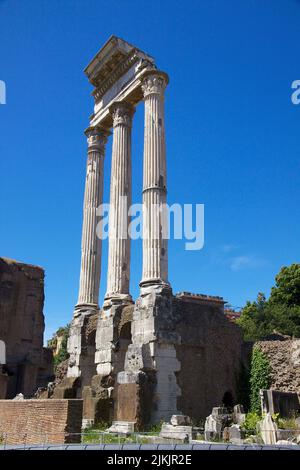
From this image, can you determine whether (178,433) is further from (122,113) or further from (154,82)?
(122,113)

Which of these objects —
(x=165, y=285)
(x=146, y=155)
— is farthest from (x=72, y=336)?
(x=146, y=155)

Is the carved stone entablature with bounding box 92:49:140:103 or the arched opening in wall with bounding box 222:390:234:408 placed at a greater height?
the carved stone entablature with bounding box 92:49:140:103

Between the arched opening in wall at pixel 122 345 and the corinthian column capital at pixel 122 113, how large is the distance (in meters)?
8.09

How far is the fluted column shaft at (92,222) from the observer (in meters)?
18.7

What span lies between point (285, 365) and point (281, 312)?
18.8 meters

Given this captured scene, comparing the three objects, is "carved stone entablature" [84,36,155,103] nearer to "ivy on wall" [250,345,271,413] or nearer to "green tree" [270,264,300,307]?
"ivy on wall" [250,345,271,413]

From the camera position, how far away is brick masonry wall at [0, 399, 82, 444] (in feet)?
27.1

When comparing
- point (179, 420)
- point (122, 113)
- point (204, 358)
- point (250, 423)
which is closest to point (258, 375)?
point (204, 358)

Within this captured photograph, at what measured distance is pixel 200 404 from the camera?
14484 mm

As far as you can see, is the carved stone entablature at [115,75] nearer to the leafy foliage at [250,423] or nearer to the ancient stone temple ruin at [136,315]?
the ancient stone temple ruin at [136,315]

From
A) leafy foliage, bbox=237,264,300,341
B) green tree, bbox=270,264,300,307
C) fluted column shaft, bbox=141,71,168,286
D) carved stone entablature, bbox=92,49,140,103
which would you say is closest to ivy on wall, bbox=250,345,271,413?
fluted column shaft, bbox=141,71,168,286

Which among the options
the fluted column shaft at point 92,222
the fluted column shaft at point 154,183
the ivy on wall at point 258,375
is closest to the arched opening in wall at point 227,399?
the ivy on wall at point 258,375

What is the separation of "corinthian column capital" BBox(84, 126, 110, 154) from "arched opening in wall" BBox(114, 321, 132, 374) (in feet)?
28.4
